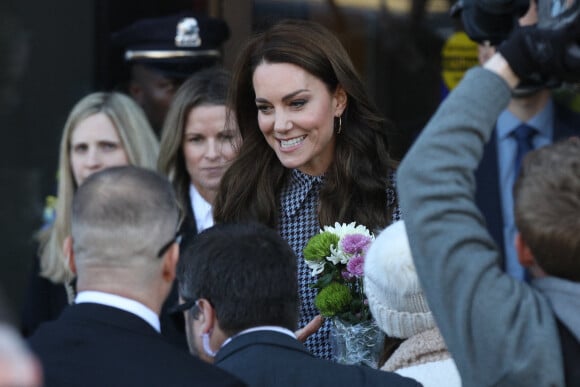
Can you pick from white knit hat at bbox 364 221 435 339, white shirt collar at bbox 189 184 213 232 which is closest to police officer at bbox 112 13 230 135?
white shirt collar at bbox 189 184 213 232

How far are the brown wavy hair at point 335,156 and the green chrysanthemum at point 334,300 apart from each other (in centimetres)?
48

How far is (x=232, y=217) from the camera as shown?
13.1 feet

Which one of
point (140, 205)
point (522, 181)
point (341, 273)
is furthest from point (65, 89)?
point (522, 181)

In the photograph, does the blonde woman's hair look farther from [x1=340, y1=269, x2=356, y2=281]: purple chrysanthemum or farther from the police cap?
[x1=340, y1=269, x2=356, y2=281]: purple chrysanthemum

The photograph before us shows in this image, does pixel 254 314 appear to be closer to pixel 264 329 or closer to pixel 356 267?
pixel 264 329

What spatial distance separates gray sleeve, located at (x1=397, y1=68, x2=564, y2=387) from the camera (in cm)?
221

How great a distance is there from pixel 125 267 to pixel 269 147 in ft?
5.60

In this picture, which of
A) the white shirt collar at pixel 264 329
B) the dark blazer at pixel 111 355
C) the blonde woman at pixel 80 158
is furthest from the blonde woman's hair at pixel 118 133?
the dark blazer at pixel 111 355

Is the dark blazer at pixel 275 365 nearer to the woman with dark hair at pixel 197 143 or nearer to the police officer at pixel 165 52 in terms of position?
the woman with dark hair at pixel 197 143

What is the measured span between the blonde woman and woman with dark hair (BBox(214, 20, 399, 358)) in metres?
1.26

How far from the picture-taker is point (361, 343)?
331 centimetres

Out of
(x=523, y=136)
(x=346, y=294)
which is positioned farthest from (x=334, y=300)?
(x=523, y=136)

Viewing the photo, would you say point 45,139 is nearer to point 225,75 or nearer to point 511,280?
point 225,75

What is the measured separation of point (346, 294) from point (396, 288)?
624 millimetres
